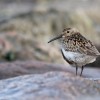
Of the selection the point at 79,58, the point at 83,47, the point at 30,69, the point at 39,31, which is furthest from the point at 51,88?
the point at 39,31

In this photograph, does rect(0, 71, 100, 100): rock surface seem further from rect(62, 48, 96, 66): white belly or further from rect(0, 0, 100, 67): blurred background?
rect(0, 0, 100, 67): blurred background

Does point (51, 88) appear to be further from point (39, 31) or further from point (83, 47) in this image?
point (39, 31)

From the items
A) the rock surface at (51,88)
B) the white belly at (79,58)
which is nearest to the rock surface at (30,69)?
the white belly at (79,58)

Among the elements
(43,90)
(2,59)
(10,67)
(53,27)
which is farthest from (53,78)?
(53,27)

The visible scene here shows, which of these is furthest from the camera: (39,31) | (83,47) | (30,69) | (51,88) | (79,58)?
(39,31)

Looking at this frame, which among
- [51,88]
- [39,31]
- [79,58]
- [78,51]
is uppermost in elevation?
[39,31]

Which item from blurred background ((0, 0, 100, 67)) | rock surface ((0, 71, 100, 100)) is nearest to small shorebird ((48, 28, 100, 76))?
rock surface ((0, 71, 100, 100))

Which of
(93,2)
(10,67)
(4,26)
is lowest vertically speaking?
(10,67)

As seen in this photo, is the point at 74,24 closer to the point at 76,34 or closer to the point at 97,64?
the point at 97,64
